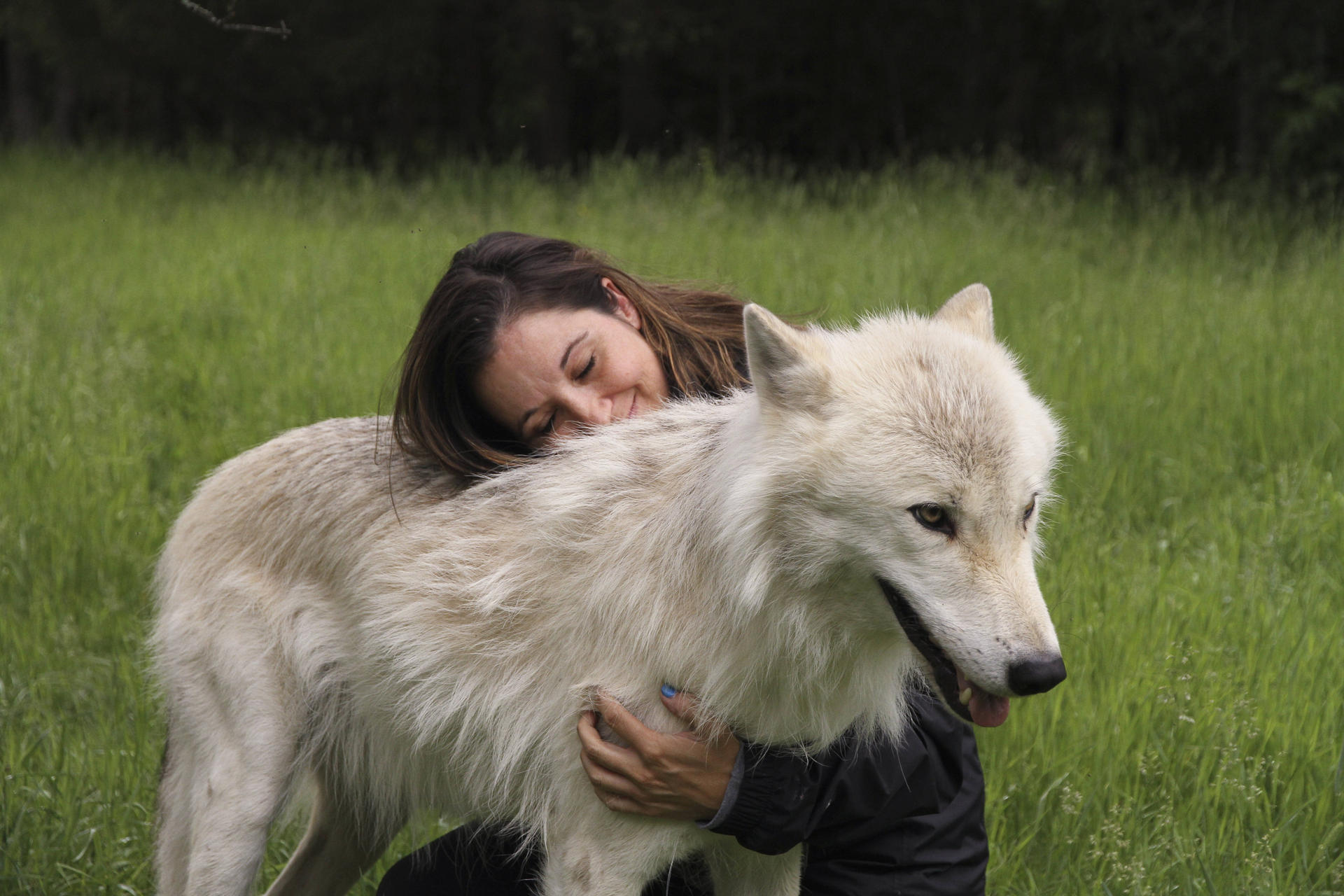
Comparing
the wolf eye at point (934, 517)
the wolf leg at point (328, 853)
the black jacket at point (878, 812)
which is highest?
the wolf eye at point (934, 517)

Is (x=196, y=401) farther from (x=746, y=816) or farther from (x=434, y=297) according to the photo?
(x=746, y=816)

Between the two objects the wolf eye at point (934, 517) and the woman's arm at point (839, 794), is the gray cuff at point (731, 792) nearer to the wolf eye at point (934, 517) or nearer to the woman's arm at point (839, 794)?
the woman's arm at point (839, 794)

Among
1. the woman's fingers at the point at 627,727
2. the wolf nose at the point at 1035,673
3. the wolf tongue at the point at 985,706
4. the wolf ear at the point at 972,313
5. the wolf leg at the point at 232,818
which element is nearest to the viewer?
the wolf nose at the point at 1035,673

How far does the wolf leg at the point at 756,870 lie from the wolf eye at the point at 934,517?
3.39ft

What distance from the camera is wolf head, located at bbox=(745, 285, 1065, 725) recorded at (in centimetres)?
211

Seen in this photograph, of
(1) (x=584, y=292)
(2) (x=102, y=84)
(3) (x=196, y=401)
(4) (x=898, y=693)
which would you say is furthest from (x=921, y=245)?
(2) (x=102, y=84)

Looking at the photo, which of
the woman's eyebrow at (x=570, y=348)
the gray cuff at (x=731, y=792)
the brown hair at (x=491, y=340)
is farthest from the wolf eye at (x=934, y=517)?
the woman's eyebrow at (x=570, y=348)

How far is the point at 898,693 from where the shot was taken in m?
2.70

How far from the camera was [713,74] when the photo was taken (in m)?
19.8

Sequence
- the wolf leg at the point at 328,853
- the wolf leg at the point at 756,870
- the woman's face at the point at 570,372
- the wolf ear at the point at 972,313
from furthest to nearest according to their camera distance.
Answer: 1. the wolf leg at the point at 328,853
2. the woman's face at the point at 570,372
3. the wolf leg at the point at 756,870
4. the wolf ear at the point at 972,313

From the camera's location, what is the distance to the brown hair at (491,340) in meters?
3.22

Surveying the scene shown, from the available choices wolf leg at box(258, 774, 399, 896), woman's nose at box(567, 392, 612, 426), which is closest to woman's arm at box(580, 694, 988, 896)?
woman's nose at box(567, 392, 612, 426)

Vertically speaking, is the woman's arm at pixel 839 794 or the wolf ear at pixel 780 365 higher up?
the wolf ear at pixel 780 365

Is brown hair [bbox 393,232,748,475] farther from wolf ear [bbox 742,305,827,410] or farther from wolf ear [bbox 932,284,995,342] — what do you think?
wolf ear [bbox 742,305,827,410]
